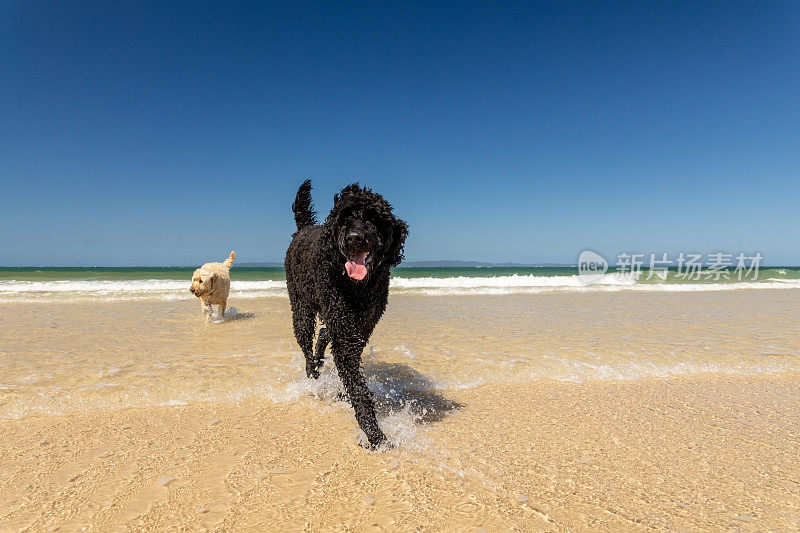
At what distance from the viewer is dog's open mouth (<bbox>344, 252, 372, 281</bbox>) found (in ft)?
9.72

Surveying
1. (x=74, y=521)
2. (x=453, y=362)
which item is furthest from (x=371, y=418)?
(x=453, y=362)

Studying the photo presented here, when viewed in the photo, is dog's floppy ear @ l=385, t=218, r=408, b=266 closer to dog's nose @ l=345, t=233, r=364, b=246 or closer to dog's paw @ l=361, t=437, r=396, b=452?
dog's nose @ l=345, t=233, r=364, b=246

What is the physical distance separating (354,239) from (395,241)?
0.42m

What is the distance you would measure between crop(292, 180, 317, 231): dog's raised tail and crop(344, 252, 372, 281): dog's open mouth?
7.57 feet

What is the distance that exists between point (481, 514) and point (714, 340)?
6.96 meters

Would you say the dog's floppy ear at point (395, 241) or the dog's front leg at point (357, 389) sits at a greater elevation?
the dog's floppy ear at point (395, 241)

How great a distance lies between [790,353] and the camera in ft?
19.9

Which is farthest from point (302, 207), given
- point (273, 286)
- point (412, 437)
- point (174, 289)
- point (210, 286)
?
point (273, 286)

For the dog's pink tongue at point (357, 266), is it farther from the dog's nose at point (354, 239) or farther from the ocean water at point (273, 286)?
the ocean water at point (273, 286)

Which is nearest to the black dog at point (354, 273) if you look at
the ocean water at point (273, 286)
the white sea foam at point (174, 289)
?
the white sea foam at point (174, 289)

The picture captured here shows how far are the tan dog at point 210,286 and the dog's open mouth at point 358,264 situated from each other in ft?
23.4

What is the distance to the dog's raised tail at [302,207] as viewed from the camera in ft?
16.9

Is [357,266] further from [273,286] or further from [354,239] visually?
[273,286]

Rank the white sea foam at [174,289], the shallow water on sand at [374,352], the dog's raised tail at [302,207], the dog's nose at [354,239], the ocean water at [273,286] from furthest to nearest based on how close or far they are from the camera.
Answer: the ocean water at [273,286] < the white sea foam at [174,289] < the dog's raised tail at [302,207] < the shallow water on sand at [374,352] < the dog's nose at [354,239]
